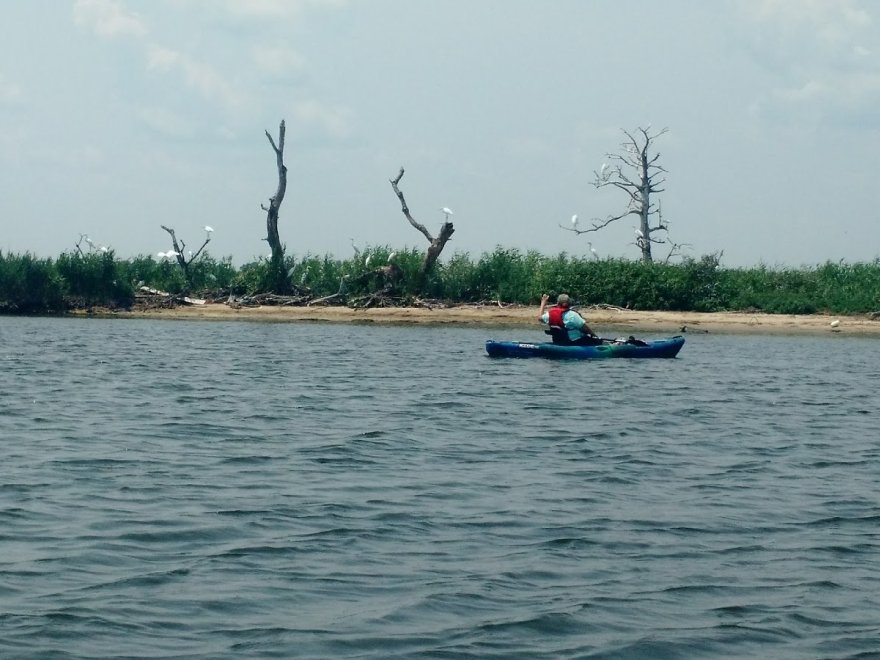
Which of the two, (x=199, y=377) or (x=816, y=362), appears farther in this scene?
(x=816, y=362)

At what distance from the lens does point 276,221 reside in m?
42.3

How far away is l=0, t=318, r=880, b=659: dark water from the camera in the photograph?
22.3 feet

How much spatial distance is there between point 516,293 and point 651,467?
1068 inches

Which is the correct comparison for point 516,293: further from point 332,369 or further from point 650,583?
point 650,583

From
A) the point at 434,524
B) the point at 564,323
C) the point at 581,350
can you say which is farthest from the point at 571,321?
the point at 434,524

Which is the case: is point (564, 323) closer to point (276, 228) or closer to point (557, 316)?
point (557, 316)

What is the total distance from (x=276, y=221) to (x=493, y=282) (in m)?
7.23

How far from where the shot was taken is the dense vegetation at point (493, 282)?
3812 cm

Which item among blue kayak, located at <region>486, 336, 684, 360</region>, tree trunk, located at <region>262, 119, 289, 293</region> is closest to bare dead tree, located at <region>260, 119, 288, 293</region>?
tree trunk, located at <region>262, 119, 289, 293</region>

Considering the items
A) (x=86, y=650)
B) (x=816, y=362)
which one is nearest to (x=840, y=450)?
(x=86, y=650)

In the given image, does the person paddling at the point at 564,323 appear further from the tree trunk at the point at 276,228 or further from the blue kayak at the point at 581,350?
the tree trunk at the point at 276,228

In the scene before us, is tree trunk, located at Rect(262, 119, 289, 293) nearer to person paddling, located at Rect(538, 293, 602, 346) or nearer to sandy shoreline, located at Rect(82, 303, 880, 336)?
sandy shoreline, located at Rect(82, 303, 880, 336)

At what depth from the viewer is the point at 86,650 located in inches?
251

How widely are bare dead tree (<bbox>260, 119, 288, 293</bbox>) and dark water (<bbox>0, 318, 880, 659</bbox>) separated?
2112cm
